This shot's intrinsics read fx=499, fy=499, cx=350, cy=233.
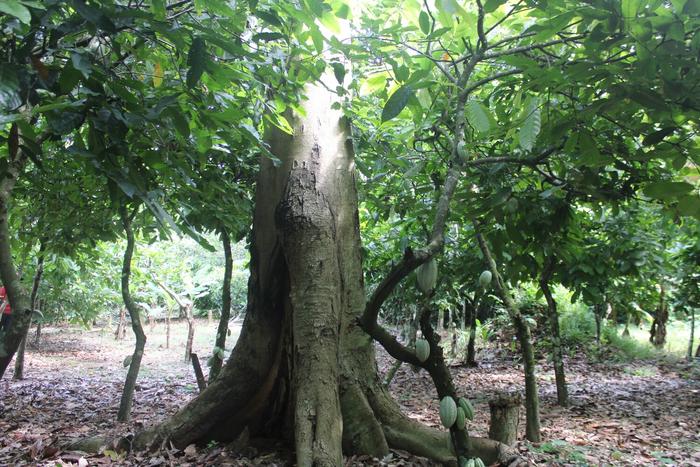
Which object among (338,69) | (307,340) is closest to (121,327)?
(307,340)

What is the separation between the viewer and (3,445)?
3.20 metres

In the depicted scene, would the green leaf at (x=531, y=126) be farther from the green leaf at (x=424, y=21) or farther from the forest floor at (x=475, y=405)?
the forest floor at (x=475, y=405)

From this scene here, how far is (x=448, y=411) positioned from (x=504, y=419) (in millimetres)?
1352

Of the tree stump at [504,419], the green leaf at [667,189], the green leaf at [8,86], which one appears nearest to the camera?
the green leaf at [8,86]

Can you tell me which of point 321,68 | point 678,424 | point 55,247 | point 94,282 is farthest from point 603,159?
point 94,282

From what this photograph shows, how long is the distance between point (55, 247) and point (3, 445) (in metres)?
1.75

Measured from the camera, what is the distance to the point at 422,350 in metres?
1.66

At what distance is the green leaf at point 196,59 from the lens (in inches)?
60.5

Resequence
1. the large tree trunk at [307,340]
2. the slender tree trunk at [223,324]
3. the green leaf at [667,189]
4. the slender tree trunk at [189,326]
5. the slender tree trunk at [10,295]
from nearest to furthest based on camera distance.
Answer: the green leaf at [667,189], the slender tree trunk at [10,295], the large tree trunk at [307,340], the slender tree trunk at [223,324], the slender tree trunk at [189,326]

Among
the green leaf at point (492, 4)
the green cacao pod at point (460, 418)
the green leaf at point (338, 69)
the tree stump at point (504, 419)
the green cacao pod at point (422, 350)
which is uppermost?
the green leaf at point (338, 69)

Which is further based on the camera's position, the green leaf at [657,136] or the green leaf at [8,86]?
the green leaf at [657,136]

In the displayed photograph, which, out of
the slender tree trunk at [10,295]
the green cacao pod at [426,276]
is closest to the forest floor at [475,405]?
the slender tree trunk at [10,295]

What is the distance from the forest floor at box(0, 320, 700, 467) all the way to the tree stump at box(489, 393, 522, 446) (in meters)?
0.27

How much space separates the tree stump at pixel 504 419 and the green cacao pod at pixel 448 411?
1.28 metres
